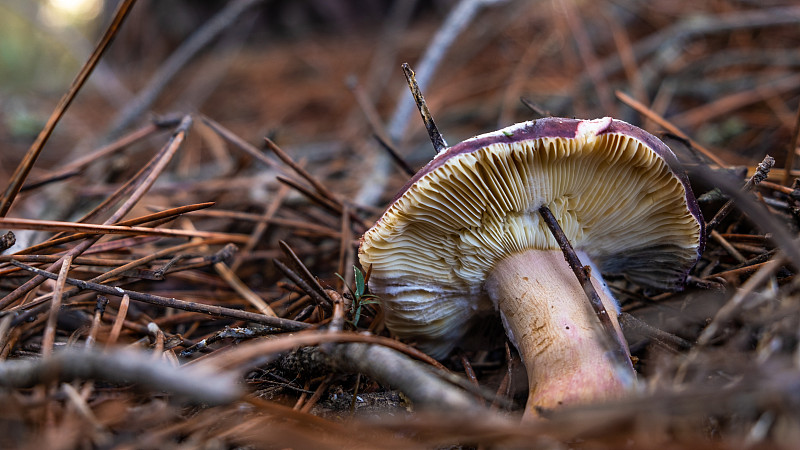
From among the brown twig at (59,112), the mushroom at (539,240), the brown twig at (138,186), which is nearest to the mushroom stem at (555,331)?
the mushroom at (539,240)

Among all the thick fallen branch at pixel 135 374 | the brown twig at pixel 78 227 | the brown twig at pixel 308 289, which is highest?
the brown twig at pixel 78 227

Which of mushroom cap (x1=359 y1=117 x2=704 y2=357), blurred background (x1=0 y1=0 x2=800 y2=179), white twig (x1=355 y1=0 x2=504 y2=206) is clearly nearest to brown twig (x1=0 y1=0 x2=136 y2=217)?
A: blurred background (x1=0 y1=0 x2=800 y2=179)

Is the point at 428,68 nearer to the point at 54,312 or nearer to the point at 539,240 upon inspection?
the point at 539,240

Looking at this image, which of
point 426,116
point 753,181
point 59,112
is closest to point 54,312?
point 59,112

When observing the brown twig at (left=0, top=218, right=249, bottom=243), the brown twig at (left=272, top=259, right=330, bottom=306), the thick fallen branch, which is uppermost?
the brown twig at (left=0, top=218, right=249, bottom=243)

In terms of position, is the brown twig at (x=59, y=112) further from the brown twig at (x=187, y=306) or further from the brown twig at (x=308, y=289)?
the brown twig at (x=308, y=289)

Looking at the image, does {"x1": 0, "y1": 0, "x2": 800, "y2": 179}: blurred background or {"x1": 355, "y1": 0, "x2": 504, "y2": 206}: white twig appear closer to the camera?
{"x1": 355, "y1": 0, "x2": 504, "y2": 206}: white twig

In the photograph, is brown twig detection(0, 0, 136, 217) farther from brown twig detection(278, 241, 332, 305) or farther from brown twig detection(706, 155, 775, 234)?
brown twig detection(706, 155, 775, 234)
